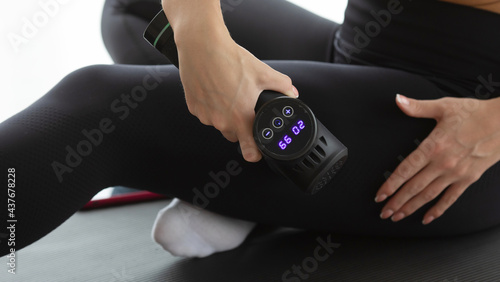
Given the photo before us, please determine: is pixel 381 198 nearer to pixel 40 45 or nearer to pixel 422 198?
pixel 422 198

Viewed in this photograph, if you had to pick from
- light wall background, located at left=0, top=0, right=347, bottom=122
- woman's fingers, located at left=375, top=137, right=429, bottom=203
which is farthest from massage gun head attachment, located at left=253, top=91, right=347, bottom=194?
light wall background, located at left=0, top=0, right=347, bottom=122

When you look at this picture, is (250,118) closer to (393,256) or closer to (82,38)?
(393,256)

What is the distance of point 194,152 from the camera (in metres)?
0.51

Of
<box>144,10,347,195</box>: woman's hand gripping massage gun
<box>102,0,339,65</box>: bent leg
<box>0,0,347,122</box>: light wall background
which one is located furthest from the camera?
<box>0,0,347,122</box>: light wall background

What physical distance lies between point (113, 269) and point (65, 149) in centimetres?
24

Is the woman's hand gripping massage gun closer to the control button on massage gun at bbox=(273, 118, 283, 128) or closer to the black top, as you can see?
the control button on massage gun at bbox=(273, 118, 283, 128)

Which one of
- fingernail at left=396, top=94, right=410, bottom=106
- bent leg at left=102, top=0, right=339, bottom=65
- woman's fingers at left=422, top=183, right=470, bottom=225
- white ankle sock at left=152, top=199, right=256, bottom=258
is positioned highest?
bent leg at left=102, top=0, right=339, bottom=65

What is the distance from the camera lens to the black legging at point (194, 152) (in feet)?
1.47

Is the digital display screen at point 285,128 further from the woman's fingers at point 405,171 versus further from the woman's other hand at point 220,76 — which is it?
the woman's fingers at point 405,171

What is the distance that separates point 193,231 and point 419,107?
332 millimetres

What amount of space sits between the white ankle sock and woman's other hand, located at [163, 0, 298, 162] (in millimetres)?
219

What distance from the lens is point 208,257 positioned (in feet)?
2.18

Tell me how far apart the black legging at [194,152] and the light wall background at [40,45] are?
2.63 ft

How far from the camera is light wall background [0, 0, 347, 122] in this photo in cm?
126
